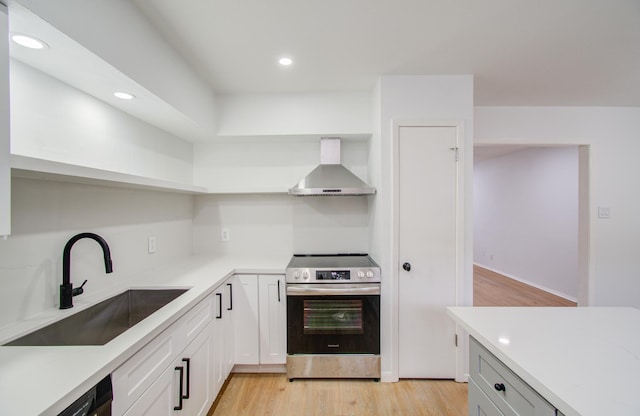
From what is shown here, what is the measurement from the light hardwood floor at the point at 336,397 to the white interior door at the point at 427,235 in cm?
13

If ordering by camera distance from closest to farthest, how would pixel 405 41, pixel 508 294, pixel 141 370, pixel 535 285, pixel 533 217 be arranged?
1. pixel 141 370
2. pixel 405 41
3. pixel 508 294
4. pixel 535 285
5. pixel 533 217

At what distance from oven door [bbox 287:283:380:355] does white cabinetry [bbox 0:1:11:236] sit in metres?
1.51

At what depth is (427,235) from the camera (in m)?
2.00

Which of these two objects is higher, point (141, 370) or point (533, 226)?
point (533, 226)

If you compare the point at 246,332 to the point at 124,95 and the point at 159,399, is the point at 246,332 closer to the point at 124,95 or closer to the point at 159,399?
the point at 159,399

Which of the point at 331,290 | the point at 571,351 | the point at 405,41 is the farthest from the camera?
the point at 331,290

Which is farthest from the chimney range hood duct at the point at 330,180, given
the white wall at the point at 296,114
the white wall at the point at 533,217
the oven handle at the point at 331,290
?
the white wall at the point at 533,217

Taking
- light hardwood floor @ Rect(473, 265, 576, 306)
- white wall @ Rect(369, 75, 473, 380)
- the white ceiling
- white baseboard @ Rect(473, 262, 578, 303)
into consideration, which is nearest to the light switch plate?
the white ceiling

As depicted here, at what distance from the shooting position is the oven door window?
6.42ft

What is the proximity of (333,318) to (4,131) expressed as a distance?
195 centimetres

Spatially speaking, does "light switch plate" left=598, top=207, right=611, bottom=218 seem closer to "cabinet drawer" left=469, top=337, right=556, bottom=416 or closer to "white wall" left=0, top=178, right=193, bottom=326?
"cabinet drawer" left=469, top=337, right=556, bottom=416

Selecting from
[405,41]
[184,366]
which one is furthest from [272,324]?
[405,41]

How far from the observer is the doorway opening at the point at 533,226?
370 cm

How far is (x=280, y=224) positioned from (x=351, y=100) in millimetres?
1393
